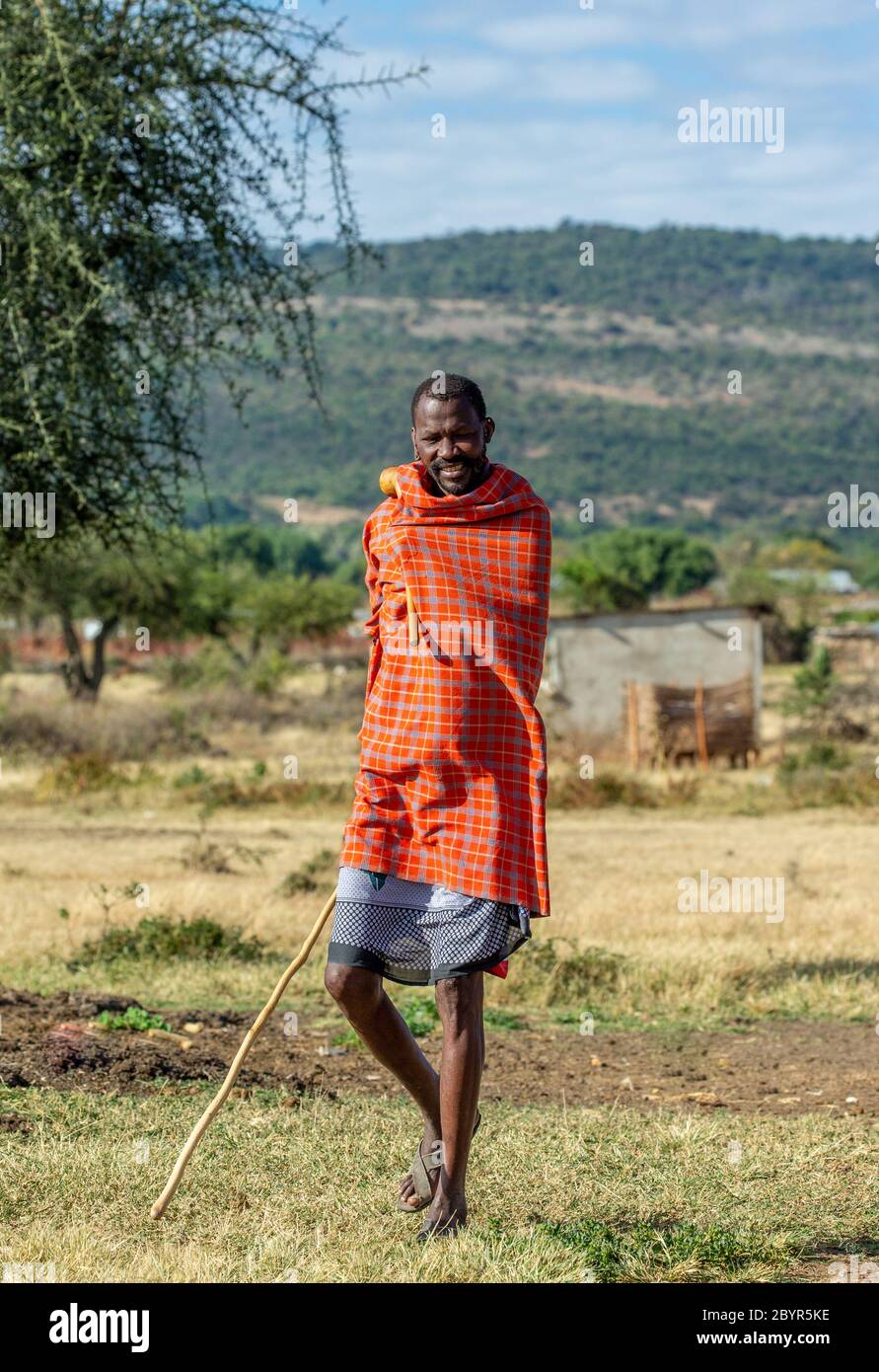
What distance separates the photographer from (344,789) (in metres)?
20.0

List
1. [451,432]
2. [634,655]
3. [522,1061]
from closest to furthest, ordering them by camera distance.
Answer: [451,432]
[522,1061]
[634,655]

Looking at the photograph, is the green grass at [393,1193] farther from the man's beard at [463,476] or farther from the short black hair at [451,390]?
the short black hair at [451,390]

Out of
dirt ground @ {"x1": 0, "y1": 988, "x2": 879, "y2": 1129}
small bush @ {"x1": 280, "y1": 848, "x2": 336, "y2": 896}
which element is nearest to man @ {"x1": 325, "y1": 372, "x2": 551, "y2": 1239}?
dirt ground @ {"x1": 0, "y1": 988, "x2": 879, "y2": 1129}

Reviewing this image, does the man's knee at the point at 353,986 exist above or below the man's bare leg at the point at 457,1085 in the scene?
above

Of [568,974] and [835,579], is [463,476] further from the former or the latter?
[835,579]

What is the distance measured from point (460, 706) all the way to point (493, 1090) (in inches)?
93.8

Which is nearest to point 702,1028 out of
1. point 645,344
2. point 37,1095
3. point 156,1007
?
point 156,1007

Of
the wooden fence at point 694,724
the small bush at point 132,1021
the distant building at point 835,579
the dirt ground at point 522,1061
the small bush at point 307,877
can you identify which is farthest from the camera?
the distant building at point 835,579

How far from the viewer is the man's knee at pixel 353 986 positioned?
13.7 ft

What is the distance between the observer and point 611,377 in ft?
514

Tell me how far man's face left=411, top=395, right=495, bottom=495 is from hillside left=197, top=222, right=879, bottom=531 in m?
93.8

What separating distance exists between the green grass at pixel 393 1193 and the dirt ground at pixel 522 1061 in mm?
236

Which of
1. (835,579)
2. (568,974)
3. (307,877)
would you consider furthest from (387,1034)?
(835,579)

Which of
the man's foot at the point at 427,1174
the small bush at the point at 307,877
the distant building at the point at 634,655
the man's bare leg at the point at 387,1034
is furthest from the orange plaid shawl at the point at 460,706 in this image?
the distant building at the point at 634,655
